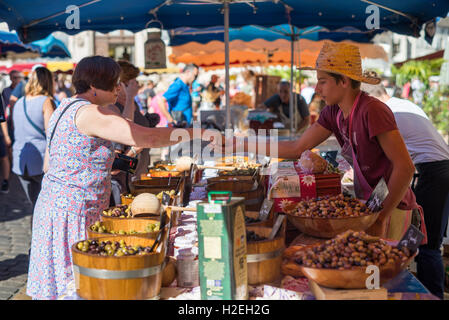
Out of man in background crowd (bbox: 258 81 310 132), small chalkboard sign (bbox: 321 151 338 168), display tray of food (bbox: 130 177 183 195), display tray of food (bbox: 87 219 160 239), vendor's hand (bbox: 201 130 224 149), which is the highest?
man in background crowd (bbox: 258 81 310 132)

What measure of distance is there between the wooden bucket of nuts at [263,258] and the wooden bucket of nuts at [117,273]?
1.10 ft

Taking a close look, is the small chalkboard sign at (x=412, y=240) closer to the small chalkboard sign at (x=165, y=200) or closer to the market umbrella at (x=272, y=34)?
the small chalkboard sign at (x=165, y=200)

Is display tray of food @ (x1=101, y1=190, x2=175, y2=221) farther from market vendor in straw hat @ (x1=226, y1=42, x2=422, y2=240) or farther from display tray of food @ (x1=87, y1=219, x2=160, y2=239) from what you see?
market vendor in straw hat @ (x1=226, y1=42, x2=422, y2=240)

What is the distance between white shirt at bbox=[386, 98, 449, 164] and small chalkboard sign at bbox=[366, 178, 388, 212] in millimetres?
1465

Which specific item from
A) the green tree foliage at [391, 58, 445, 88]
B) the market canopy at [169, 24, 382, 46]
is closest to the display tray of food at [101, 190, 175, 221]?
the market canopy at [169, 24, 382, 46]

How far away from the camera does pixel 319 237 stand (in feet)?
8.09

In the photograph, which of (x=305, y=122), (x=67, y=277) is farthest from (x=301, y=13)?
(x=67, y=277)

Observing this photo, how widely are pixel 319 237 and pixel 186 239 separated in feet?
2.14

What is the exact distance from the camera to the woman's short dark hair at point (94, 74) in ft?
8.49

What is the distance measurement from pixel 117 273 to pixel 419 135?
2798mm

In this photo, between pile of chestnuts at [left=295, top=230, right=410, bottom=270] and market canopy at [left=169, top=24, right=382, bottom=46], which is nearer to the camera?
pile of chestnuts at [left=295, top=230, right=410, bottom=270]

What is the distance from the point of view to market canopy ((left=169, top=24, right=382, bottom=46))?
8000 mm

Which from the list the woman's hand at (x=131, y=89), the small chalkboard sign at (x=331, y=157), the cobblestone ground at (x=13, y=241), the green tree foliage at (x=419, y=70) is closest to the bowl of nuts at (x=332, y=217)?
the small chalkboard sign at (x=331, y=157)

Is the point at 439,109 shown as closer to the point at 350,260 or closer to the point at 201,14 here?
the point at 201,14
